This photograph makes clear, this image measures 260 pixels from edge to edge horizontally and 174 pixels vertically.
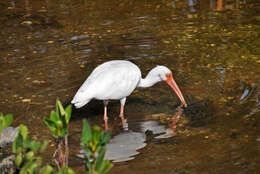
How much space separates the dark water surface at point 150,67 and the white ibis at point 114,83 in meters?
0.32

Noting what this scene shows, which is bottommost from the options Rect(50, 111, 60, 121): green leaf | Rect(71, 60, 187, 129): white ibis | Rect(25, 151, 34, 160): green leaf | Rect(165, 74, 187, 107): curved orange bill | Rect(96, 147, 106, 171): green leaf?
Rect(165, 74, 187, 107): curved orange bill

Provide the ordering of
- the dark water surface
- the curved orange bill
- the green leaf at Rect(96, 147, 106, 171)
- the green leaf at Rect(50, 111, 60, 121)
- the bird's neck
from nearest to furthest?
1. the green leaf at Rect(96, 147, 106, 171)
2. the green leaf at Rect(50, 111, 60, 121)
3. the dark water surface
4. the curved orange bill
5. the bird's neck

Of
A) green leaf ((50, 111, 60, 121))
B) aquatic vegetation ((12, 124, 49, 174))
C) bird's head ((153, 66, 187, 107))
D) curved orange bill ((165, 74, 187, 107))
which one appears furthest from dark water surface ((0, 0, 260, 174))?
green leaf ((50, 111, 60, 121))

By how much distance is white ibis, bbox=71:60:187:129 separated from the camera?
19.5 ft

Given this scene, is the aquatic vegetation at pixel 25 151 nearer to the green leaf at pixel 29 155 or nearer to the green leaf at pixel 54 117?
the green leaf at pixel 29 155

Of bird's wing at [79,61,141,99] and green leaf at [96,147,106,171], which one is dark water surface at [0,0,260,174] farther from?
green leaf at [96,147,106,171]

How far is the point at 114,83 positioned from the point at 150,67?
5.33 ft

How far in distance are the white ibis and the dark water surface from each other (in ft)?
1.05

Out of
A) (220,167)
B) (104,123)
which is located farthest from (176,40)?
(220,167)

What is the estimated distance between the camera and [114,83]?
6.16 m

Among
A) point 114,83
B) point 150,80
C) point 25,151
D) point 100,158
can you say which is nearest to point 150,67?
point 150,80

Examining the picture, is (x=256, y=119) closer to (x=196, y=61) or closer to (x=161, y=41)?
(x=196, y=61)

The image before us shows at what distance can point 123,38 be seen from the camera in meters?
8.73

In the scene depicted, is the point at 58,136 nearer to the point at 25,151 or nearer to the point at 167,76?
the point at 25,151
